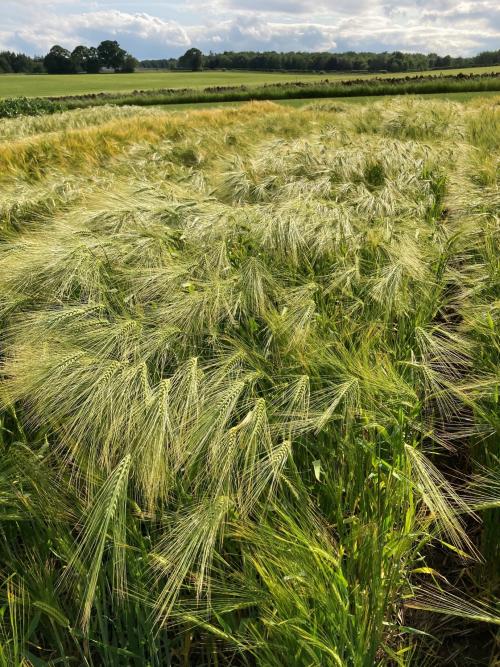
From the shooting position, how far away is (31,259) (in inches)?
94.6

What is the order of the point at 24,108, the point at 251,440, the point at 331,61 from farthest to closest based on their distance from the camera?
the point at 331,61 → the point at 24,108 → the point at 251,440

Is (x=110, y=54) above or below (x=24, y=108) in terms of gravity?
above

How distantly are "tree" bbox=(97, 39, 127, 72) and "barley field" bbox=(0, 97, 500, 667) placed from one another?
89345mm

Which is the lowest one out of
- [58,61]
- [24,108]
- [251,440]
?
[251,440]

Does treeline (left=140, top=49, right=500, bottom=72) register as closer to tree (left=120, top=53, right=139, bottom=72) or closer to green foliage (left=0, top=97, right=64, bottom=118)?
tree (left=120, top=53, right=139, bottom=72)

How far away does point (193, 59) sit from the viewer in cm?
7869

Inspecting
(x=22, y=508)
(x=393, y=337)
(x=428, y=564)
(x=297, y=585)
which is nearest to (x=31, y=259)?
(x=22, y=508)

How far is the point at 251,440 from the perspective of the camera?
1.28 m

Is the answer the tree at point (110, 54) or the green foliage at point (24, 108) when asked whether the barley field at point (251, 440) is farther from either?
the tree at point (110, 54)

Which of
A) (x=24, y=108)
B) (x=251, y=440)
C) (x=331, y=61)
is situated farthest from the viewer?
(x=331, y=61)

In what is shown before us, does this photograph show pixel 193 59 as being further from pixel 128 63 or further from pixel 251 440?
pixel 251 440

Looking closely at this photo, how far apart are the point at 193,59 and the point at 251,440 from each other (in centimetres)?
9024

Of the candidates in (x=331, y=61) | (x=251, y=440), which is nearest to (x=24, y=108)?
(x=251, y=440)

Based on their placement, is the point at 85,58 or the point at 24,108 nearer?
the point at 24,108
